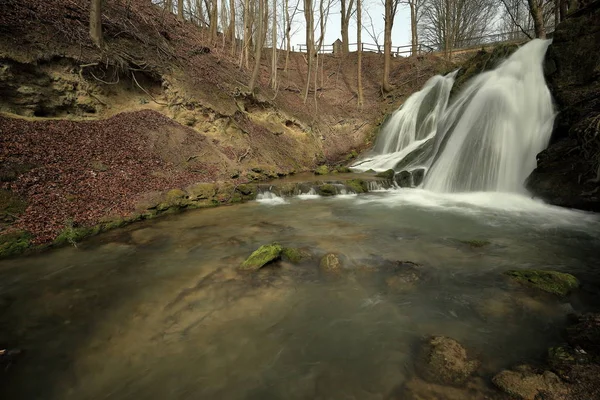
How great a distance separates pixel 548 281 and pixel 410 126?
1495cm

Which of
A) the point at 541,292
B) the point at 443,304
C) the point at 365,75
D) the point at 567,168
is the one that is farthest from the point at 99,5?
Answer: the point at 365,75

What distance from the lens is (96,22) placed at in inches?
383

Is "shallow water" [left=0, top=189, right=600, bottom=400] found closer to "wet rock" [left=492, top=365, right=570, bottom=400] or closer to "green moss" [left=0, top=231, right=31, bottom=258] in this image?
"wet rock" [left=492, top=365, right=570, bottom=400]

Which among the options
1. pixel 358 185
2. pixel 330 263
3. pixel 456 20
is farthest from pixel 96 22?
pixel 456 20

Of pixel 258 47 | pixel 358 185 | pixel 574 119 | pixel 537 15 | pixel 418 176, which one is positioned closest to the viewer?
pixel 574 119

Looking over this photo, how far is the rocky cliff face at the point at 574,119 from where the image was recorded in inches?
259

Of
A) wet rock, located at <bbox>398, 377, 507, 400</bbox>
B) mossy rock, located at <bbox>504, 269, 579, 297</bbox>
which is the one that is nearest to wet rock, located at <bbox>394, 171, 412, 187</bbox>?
mossy rock, located at <bbox>504, 269, 579, 297</bbox>

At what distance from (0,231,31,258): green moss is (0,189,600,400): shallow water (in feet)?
1.07

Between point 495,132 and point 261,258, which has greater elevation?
point 495,132

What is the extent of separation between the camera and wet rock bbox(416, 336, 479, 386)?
2471mm

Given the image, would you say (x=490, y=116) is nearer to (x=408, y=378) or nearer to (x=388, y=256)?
(x=388, y=256)

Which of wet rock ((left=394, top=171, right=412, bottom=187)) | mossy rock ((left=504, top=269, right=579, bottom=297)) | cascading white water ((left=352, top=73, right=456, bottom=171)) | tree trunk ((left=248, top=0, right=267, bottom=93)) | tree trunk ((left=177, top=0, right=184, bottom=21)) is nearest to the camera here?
mossy rock ((left=504, top=269, right=579, bottom=297))

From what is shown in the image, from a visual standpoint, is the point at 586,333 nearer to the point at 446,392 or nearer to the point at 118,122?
the point at 446,392

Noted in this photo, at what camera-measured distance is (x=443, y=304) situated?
12.0ft
